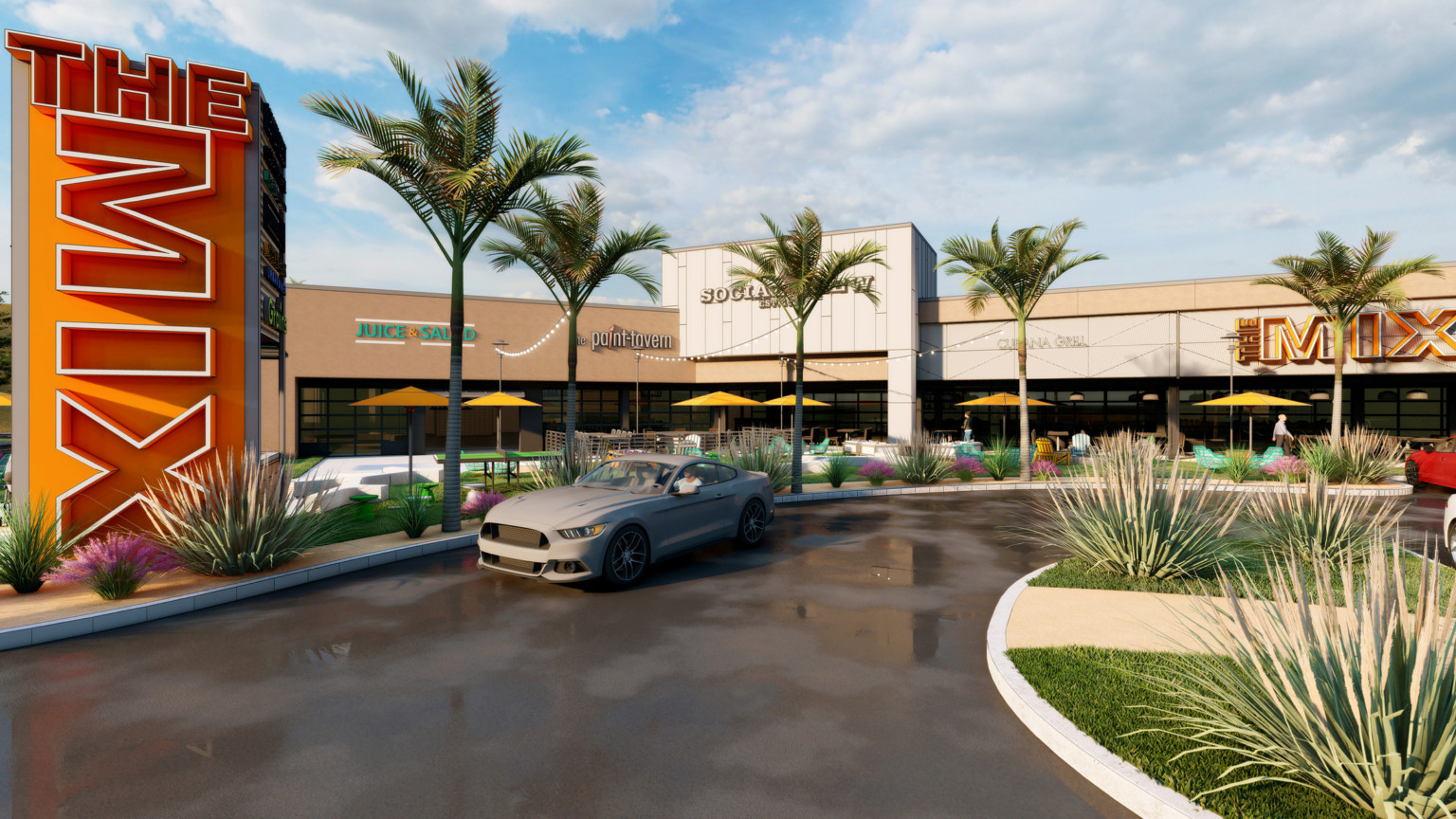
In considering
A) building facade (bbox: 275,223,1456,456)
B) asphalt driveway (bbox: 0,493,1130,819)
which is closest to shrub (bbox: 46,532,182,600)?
asphalt driveway (bbox: 0,493,1130,819)

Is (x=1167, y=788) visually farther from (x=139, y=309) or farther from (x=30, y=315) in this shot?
(x=30, y=315)

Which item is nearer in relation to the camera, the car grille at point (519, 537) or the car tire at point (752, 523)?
the car grille at point (519, 537)

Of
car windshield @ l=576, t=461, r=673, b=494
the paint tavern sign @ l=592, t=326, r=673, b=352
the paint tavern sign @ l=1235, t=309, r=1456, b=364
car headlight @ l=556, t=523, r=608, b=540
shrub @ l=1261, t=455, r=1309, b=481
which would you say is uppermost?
the paint tavern sign @ l=592, t=326, r=673, b=352

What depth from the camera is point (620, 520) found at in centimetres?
798

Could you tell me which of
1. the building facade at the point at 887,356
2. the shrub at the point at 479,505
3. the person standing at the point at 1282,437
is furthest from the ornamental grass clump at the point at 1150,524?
the building facade at the point at 887,356

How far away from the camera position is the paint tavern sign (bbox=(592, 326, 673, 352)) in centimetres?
3166

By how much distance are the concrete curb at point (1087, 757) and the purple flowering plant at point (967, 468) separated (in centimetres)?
1445

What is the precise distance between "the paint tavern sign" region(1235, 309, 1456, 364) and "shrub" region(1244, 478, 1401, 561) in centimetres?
2140

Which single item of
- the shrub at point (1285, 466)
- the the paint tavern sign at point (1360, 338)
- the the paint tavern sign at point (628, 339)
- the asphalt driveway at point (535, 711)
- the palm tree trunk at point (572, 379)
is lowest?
the asphalt driveway at point (535, 711)

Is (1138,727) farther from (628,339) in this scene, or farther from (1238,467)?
(628,339)

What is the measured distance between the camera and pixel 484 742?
4.31 metres

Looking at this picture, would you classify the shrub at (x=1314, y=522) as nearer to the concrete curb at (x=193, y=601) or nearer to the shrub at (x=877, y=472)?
the shrub at (x=877, y=472)

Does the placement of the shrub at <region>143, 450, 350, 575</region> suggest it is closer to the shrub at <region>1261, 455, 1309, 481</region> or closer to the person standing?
the shrub at <region>1261, 455, 1309, 481</region>

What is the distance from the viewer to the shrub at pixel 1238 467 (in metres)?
18.9
